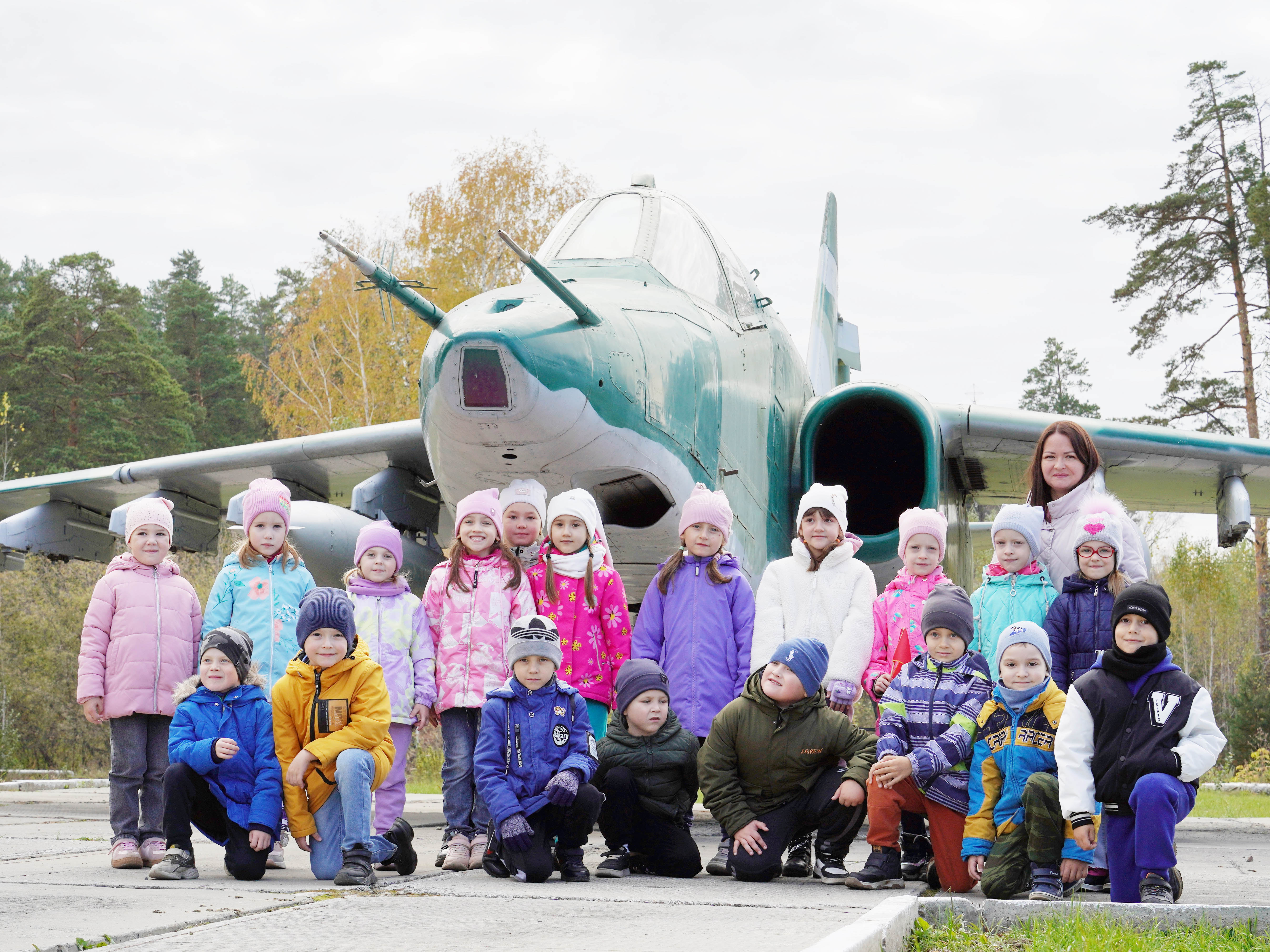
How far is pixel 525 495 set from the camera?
5578mm

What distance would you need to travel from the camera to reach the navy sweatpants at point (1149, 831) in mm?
4004

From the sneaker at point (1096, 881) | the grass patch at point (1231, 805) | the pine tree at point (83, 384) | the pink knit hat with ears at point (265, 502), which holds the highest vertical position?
the pine tree at point (83, 384)

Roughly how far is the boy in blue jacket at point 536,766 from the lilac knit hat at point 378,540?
91 cm

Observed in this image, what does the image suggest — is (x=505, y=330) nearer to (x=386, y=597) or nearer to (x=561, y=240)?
(x=386, y=597)

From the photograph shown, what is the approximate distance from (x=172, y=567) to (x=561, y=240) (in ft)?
9.79

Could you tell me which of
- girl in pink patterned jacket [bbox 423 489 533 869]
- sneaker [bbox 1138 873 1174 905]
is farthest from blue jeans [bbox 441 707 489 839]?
sneaker [bbox 1138 873 1174 905]

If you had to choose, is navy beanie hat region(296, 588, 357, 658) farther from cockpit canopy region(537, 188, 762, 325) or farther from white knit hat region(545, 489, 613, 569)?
cockpit canopy region(537, 188, 762, 325)

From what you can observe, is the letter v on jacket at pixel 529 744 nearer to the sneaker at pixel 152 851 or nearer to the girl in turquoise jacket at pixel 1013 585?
the sneaker at pixel 152 851

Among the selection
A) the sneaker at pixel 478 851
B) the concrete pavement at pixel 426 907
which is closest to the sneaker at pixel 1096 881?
the concrete pavement at pixel 426 907

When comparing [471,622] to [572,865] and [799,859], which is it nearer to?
[572,865]

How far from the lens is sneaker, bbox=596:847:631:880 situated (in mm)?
4691

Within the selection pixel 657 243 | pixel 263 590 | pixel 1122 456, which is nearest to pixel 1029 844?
pixel 263 590

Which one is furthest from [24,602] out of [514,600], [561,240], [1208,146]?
[1208,146]

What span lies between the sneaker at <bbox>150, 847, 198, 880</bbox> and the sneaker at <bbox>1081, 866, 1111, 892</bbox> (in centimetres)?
317
